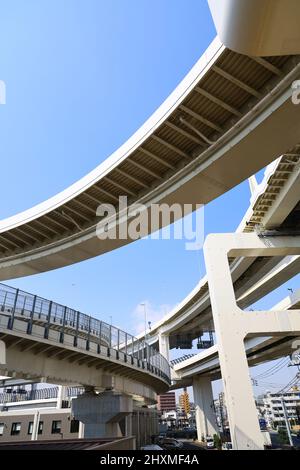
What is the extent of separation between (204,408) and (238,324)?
40714 millimetres

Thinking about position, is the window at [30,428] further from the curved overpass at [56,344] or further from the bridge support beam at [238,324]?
the bridge support beam at [238,324]

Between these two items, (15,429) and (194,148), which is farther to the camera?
(15,429)

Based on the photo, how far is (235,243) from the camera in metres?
16.2

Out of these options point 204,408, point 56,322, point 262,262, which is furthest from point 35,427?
point 262,262

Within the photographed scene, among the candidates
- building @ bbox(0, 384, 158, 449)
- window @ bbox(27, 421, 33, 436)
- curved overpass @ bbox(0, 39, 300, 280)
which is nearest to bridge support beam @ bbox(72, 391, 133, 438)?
curved overpass @ bbox(0, 39, 300, 280)

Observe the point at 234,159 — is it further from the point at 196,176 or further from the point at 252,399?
the point at 252,399

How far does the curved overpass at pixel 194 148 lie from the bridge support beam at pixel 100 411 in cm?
1173

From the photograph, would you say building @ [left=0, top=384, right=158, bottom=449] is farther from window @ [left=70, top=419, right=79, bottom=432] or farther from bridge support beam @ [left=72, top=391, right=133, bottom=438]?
bridge support beam @ [left=72, top=391, right=133, bottom=438]

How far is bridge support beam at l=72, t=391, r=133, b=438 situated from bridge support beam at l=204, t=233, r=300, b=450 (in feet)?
31.5

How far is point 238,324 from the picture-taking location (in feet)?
45.7

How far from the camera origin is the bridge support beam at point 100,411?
19531 mm

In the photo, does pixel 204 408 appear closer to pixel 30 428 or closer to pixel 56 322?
pixel 30 428

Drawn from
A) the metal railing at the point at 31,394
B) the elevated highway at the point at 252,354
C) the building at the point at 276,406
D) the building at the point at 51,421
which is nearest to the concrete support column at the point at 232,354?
the elevated highway at the point at 252,354

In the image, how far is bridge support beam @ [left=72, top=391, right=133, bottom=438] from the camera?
64.1 feet
